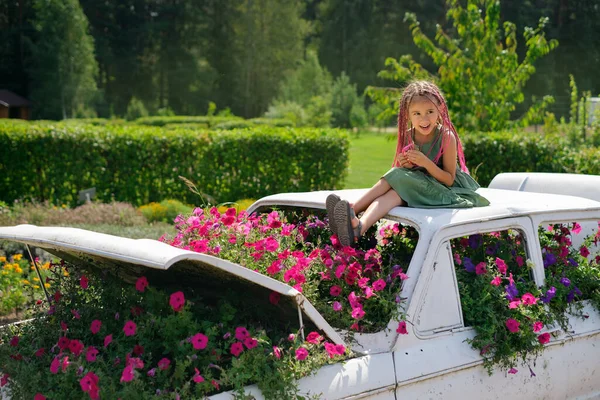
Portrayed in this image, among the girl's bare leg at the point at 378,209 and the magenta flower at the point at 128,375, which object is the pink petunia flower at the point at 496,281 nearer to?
the girl's bare leg at the point at 378,209

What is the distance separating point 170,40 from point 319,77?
20.5m

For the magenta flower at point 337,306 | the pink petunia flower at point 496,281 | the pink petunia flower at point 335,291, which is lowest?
the magenta flower at point 337,306

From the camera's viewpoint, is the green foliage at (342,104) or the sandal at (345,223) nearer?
the sandal at (345,223)

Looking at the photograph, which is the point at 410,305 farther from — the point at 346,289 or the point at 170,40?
the point at 170,40

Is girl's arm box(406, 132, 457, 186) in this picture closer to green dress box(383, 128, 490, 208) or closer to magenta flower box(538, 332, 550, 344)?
green dress box(383, 128, 490, 208)

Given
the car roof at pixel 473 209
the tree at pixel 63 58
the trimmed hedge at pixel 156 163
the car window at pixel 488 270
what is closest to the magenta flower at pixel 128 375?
the car roof at pixel 473 209

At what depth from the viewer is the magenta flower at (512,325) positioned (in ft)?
10.6

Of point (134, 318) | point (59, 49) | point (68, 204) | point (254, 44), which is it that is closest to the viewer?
point (134, 318)

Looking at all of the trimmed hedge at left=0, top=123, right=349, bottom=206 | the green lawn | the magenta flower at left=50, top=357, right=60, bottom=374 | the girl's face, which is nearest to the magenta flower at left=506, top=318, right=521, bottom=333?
the girl's face

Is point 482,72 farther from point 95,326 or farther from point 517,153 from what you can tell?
point 95,326

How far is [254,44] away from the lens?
187ft

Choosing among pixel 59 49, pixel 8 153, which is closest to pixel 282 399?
pixel 8 153

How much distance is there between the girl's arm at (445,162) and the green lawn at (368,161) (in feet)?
27.4

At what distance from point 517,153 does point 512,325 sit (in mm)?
8132
